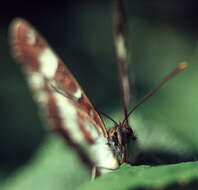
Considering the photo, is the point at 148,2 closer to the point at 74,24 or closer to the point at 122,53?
the point at 74,24

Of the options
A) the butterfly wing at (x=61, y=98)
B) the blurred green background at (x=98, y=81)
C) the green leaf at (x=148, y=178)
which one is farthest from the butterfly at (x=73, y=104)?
the green leaf at (x=148, y=178)

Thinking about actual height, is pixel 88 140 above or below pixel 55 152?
above

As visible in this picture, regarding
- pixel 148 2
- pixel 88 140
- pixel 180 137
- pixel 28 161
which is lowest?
pixel 28 161

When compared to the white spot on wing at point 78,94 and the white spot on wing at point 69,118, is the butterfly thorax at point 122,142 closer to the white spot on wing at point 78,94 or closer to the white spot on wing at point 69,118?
the white spot on wing at point 78,94

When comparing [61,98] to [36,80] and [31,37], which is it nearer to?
[36,80]

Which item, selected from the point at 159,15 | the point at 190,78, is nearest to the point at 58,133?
the point at 190,78

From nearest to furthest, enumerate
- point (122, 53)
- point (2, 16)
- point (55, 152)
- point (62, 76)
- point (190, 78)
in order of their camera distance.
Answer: point (62, 76) → point (122, 53) → point (55, 152) → point (190, 78) → point (2, 16)

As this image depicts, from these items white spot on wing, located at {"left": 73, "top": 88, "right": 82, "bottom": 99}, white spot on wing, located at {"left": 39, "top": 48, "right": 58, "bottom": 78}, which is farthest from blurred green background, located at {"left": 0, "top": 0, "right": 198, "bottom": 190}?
white spot on wing, located at {"left": 39, "top": 48, "right": 58, "bottom": 78}
